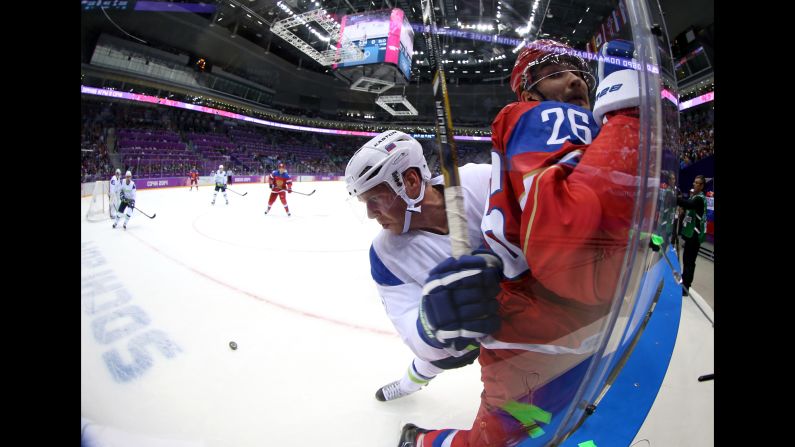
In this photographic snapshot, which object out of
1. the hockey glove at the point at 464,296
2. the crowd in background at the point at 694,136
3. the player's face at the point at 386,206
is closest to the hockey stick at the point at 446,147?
the hockey glove at the point at 464,296

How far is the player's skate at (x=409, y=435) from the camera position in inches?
36.9

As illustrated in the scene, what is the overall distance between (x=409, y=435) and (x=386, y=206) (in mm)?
760

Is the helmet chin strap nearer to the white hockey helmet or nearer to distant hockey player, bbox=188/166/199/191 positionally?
the white hockey helmet

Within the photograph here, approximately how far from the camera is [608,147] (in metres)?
0.41

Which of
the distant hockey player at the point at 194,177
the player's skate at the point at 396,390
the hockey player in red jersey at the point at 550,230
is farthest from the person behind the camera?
the distant hockey player at the point at 194,177

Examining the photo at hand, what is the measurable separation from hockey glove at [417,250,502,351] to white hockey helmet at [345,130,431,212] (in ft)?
0.69

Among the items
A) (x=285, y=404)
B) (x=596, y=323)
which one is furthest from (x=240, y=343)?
(x=596, y=323)

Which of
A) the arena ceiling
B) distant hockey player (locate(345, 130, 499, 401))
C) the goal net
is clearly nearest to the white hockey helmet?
distant hockey player (locate(345, 130, 499, 401))

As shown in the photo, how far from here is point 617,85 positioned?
0.45m

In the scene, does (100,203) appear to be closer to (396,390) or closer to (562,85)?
(396,390)

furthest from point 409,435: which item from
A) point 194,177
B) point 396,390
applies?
point 194,177

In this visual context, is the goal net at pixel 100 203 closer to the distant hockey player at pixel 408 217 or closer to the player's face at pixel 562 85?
the distant hockey player at pixel 408 217
